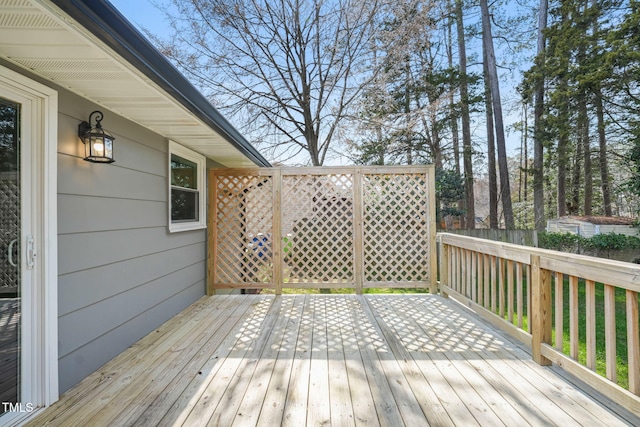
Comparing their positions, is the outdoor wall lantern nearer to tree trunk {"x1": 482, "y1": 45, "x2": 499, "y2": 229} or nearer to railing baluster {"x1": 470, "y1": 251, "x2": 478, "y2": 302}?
railing baluster {"x1": 470, "y1": 251, "x2": 478, "y2": 302}

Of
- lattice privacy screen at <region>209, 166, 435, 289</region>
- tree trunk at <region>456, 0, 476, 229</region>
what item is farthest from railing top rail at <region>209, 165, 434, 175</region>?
tree trunk at <region>456, 0, 476, 229</region>

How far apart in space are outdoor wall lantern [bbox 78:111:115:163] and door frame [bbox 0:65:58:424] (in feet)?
0.85

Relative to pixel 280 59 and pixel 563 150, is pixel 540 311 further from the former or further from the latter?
pixel 563 150

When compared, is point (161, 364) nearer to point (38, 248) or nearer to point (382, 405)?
point (38, 248)

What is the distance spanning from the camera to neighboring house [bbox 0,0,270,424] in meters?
1.46

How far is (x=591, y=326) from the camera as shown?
1832 mm

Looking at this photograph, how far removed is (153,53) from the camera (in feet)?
5.49

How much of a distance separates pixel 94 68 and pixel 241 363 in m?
2.14

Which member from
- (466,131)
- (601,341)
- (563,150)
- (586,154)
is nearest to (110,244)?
(601,341)

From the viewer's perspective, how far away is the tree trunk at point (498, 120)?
790cm

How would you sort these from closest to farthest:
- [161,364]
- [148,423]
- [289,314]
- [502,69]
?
[148,423], [161,364], [289,314], [502,69]

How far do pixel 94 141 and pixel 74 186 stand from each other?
342mm

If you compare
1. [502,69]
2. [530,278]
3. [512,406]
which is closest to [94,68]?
[512,406]

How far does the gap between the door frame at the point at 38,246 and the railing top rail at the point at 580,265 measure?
3211 mm
